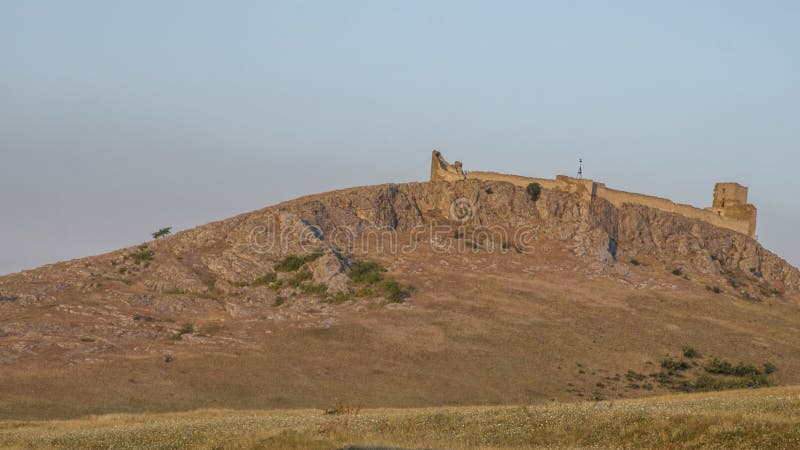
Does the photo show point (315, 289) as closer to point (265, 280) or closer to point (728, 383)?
point (265, 280)

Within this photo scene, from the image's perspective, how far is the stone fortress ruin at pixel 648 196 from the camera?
97.2m

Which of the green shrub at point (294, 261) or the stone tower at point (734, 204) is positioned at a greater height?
the stone tower at point (734, 204)

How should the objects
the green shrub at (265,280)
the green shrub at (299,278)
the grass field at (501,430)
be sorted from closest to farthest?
the grass field at (501,430) → the green shrub at (299,278) → the green shrub at (265,280)

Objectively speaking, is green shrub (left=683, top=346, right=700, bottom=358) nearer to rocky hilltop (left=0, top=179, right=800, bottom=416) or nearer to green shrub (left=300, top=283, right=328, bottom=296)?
rocky hilltop (left=0, top=179, right=800, bottom=416)

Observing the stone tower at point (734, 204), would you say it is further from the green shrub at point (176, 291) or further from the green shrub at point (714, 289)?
Answer: the green shrub at point (176, 291)

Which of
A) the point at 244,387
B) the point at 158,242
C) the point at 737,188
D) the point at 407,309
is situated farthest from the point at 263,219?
the point at 737,188

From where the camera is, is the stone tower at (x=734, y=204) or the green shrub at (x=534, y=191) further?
the stone tower at (x=734, y=204)

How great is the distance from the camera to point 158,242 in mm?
88375

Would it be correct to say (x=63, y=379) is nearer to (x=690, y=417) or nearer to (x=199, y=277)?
(x=199, y=277)

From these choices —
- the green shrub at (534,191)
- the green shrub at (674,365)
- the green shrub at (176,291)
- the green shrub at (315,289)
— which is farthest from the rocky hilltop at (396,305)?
the green shrub at (674,365)

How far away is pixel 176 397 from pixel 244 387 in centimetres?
439

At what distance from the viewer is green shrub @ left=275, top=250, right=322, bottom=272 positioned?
8325 cm

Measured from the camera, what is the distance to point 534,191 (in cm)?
9662

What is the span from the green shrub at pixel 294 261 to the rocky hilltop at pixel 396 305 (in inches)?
6.3
